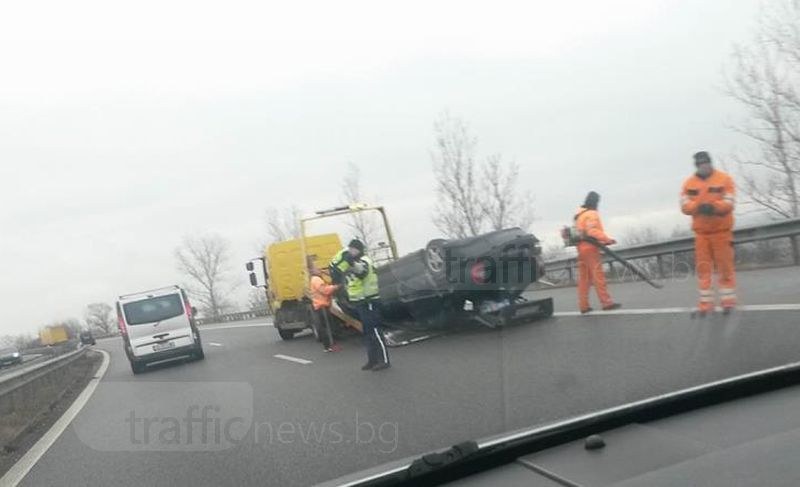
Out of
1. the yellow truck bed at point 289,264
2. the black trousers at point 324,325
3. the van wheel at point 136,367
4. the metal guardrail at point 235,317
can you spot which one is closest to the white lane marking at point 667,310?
the black trousers at point 324,325

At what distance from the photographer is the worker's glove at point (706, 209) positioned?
28.9ft

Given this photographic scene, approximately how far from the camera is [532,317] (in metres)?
12.1

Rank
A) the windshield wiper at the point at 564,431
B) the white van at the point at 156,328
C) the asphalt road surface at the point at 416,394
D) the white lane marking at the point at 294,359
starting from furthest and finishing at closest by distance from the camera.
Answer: the white van at the point at 156,328
the white lane marking at the point at 294,359
the asphalt road surface at the point at 416,394
the windshield wiper at the point at 564,431

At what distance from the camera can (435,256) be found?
11.3m

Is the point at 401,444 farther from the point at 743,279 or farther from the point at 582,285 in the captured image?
the point at 743,279

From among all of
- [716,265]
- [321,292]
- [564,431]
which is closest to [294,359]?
[321,292]

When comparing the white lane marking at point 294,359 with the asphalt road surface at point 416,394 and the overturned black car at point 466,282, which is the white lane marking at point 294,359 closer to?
the asphalt road surface at point 416,394

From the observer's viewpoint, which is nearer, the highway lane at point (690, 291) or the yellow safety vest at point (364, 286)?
the highway lane at point (690, 291)

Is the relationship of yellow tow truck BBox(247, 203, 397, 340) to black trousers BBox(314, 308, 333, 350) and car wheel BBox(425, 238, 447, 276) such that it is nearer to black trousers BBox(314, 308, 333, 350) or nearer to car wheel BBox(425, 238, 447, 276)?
black trousers BBox(314, 308, 333, 350)

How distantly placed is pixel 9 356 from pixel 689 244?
40.5 m

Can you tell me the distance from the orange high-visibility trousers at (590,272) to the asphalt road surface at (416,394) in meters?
0.50

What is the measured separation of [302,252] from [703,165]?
1027cm

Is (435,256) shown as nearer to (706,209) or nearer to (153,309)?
(706,209)

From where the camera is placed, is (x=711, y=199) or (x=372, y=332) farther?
(x=372, y=332)
